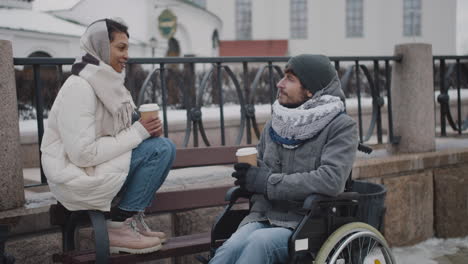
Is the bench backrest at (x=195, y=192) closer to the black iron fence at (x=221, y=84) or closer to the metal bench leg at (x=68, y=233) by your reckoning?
the metal bench leg at (x=68, y=233)

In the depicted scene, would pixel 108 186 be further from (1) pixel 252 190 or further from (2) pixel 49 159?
(1) pixel 252 190

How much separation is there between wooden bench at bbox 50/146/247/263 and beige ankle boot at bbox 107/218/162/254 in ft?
0.12

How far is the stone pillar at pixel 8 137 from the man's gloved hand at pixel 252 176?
5.24 ft

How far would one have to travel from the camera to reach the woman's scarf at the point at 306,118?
3240 mm

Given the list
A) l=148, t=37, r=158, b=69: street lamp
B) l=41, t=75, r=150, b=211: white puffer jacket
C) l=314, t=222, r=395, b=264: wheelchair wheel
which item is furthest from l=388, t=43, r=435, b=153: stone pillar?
l=148, t=37, r=158, b=69: street lamp

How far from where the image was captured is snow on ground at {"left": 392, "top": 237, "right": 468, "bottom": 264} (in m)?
5.37

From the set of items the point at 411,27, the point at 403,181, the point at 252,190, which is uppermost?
the point at 411,27

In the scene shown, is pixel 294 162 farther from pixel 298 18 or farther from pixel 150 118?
pixel 298 18

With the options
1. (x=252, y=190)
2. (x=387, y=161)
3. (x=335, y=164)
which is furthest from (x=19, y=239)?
(x=387, y=161)

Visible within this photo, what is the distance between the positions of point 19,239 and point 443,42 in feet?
154

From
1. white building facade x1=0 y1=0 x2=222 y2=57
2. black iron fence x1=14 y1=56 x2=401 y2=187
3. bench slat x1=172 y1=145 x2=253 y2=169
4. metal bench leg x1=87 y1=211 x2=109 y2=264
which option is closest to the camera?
metal bench leg x1=87 y1=211 x2=109 y2=264

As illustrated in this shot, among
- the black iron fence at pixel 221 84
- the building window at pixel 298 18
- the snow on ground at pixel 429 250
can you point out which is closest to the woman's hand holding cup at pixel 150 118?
the black iron fence at pixel 221 84

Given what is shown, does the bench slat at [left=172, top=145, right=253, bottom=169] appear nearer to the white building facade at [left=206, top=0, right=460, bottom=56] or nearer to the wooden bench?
the wooden bench

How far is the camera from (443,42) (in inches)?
1853
